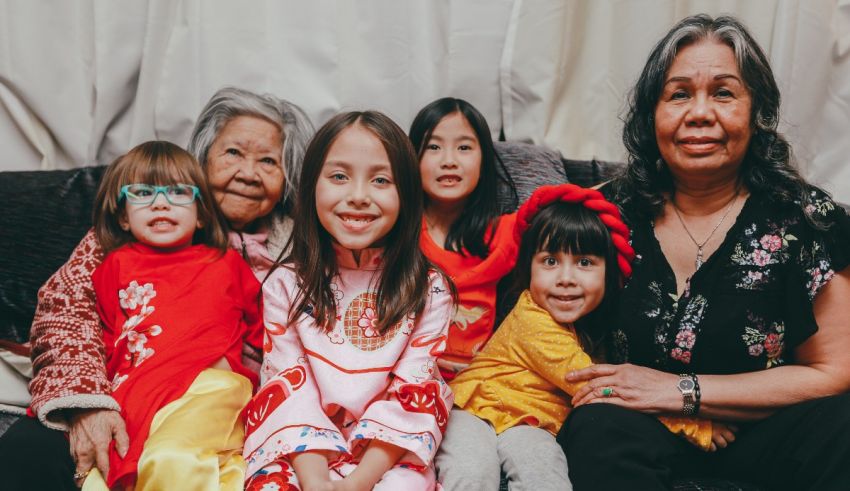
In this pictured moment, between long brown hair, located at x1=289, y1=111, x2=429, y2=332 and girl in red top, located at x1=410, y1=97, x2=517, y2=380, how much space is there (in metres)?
0.31

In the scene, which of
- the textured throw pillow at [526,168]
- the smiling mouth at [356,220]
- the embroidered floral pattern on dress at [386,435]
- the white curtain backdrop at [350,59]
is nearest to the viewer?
the embroidered floral pattern on dress at [386,435]

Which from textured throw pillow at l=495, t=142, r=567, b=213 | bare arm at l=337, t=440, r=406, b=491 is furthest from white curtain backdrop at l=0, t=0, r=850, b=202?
bare arm at l=337, t=440, r=406, b=491

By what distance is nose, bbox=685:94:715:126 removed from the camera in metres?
1.60

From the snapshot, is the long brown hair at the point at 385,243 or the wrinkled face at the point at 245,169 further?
the wrinkled face at the point at 245,169

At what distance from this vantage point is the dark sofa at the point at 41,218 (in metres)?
1.95

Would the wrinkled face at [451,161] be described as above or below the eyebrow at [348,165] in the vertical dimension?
below

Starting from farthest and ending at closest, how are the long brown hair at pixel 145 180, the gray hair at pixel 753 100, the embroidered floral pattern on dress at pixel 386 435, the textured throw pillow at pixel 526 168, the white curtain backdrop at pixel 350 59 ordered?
1. the white curtain backdrop at pixel 350 59
2. the textured throw pillow at pixel 526 168
3. the long brown hair at pixel 145 180
4. the gray hair at pixel 753 100
5. the embroidered floral pattern on dress at pixel 386 435

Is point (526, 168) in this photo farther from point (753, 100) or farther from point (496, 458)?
point (496, 458)

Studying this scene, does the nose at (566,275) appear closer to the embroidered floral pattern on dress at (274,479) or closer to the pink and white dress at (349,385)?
the pink and white dress at (349,385)

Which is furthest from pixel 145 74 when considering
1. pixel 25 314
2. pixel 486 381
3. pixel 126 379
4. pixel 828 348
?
pixel 828 348

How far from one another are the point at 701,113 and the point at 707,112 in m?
0.02

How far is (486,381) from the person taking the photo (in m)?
1.73

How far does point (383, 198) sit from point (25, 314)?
1167 mm

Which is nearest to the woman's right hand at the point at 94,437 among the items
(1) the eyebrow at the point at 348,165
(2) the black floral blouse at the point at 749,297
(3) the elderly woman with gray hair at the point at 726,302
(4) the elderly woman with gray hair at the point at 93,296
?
(4) the elderly woman with gray hair at the point at 93,296
